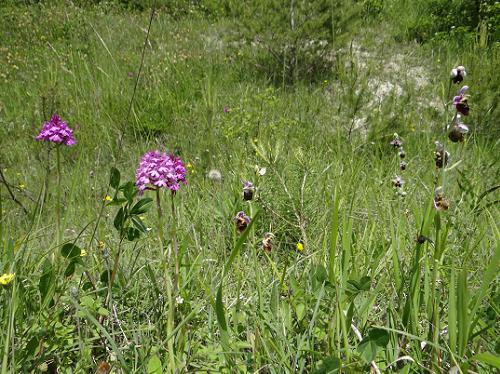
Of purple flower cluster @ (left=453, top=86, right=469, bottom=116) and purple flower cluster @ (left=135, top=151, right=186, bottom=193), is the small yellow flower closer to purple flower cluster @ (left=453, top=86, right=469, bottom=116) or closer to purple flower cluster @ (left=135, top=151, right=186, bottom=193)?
purple flower cluster @ (left=135, top=151, right=186, bottom=193)

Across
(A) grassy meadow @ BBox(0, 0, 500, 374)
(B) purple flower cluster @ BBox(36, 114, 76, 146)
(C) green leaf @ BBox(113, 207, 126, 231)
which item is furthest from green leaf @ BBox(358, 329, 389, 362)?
(B) purple flower cluster @ BBox(36, 114, 76, 146)

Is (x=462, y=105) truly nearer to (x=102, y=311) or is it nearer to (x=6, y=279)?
(x=102, y=311)

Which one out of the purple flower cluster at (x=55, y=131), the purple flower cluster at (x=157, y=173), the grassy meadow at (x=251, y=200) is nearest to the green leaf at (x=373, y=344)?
the grassy meadow at (x=251, y=200)

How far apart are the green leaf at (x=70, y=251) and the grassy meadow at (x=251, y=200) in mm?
22

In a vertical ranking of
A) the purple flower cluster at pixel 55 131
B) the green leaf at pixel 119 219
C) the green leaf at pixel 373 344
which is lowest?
the green leaf at pixel 373 344

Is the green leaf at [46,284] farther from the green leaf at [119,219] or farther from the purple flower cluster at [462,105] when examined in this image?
the purple flower cluster at [462,105]

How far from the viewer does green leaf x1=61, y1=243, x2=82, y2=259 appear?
126 cm

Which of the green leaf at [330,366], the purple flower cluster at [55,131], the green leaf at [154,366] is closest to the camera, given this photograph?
the green leaf at [330,366]

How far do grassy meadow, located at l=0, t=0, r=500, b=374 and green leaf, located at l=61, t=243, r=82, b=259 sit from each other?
0.9 inches

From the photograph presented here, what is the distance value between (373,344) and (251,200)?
47cm

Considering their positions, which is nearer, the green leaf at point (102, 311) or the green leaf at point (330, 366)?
the green leaf at point (330, 366)

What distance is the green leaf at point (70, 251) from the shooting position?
4.13 ft

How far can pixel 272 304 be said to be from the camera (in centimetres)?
119

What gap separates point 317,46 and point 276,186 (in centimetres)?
363
